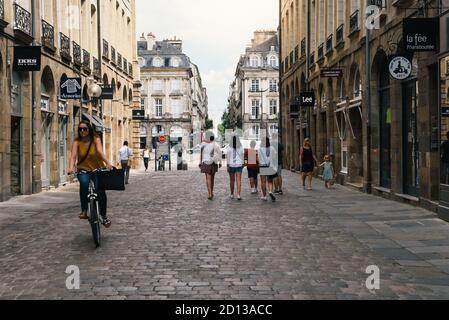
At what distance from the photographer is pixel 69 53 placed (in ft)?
78.4

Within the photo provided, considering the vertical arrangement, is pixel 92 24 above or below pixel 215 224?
above

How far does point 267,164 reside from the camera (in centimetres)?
1644

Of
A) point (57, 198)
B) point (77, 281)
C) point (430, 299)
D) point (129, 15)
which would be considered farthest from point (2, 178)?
point (129, 15)

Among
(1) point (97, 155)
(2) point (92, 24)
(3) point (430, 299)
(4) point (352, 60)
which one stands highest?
(2) point (92, 24)

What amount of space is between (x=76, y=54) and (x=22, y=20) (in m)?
7.24

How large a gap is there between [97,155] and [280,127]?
111 feet

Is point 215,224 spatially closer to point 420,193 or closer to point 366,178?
point 420,193

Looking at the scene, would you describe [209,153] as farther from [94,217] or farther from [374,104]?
[94,217]

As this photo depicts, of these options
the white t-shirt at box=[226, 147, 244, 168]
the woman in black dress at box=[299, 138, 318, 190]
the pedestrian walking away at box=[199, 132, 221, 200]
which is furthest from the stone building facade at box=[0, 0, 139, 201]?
the woman in black dress at box=[299, 138, 318, 190]

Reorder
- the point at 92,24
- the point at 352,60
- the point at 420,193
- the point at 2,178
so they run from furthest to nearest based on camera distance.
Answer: the point at 92,24 < the point at 352,60 < the point at 2,178 < the point at 420,193

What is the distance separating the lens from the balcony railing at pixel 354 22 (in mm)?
19506

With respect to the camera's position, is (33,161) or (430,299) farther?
(33,161)

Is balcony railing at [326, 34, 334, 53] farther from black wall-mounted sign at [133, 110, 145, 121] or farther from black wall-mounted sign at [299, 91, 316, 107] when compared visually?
black wall-mounted sign at [133, 110, 145, 121]

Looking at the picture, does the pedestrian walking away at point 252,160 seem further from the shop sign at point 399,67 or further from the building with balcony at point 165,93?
the building with balcony at point 165,93
